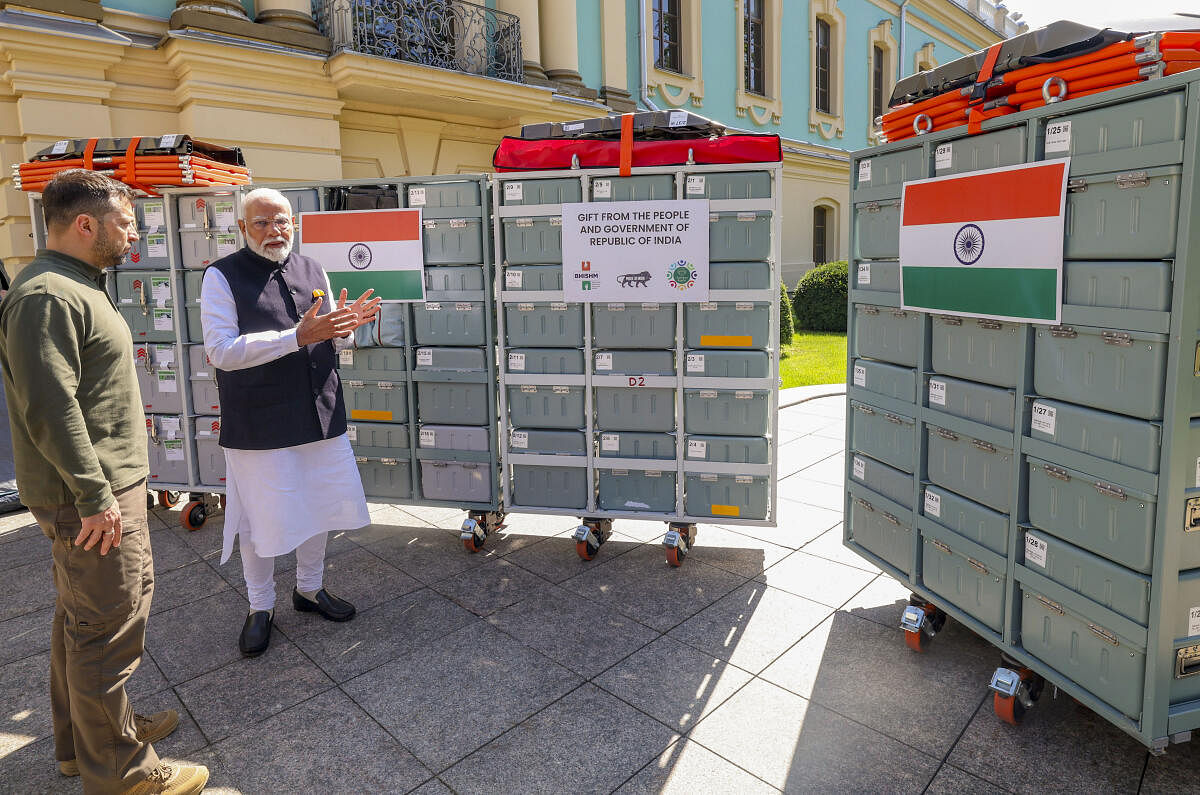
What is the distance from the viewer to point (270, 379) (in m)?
3.73

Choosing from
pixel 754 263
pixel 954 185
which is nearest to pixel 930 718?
pixel 954 185

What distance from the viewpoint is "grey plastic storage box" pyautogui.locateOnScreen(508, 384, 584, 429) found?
16.6 ft

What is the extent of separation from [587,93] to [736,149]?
10.7 m

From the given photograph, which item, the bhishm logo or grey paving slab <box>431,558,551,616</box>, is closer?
grey paving slab <box>431,558,551,616</box>

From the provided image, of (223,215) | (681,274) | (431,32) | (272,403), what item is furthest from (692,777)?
(431,32)

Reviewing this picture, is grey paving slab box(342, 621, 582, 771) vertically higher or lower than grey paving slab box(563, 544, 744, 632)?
lower

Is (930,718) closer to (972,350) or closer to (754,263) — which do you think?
(972,350)

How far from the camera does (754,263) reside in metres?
4.62

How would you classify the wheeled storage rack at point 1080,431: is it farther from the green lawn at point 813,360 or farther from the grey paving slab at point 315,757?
the green lawn at point 813,360

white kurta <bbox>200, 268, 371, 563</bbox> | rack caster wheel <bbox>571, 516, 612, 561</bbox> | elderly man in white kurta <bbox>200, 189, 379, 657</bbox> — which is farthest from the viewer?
rack caster wheel <bbox>571, 516, 612, 561</bbox>

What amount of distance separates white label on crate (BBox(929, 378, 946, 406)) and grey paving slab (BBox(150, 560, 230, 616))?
4.16 metres

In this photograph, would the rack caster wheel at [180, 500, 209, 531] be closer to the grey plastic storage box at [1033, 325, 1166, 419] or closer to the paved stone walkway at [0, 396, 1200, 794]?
the paved stone walkway at [0, 396, 1200, 794]

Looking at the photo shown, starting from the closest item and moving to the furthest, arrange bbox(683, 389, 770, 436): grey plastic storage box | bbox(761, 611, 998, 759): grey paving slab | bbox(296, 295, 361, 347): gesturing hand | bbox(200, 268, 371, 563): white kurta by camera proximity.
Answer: bbox(761, 611, 998, 759): grey paving slab < bbox(296, 295, 361, 347): gesturing hand < bbox(200, 268, 371, 563): white kurta < bbox(683, 389, 770, 436): grey plastic storage box

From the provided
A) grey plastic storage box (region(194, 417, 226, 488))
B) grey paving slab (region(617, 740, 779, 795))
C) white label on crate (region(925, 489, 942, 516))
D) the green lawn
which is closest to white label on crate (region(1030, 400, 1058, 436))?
white label on crate (region(925, 489, 942, 516))
